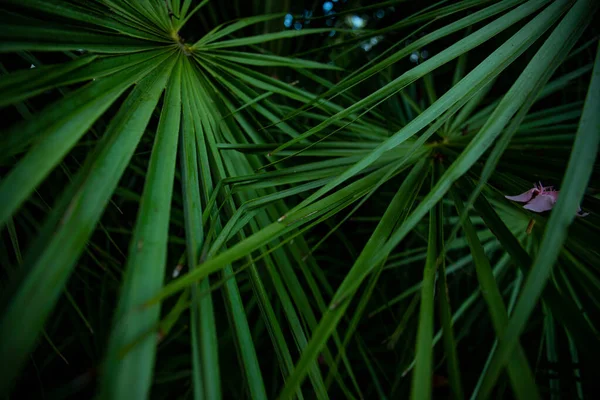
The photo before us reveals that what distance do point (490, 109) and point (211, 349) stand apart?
750 millimetres

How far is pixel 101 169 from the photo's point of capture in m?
0.28

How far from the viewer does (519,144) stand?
0.63 meters

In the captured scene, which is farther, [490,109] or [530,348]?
[530,348]

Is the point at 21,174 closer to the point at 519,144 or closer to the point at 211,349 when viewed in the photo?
the point at 211,349

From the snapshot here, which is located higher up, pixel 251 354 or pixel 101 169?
pixel 101 169

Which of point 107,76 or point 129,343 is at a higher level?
point 107,76

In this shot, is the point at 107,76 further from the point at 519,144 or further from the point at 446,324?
the point at 519,144

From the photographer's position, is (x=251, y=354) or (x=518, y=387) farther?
(x=251, y=354)

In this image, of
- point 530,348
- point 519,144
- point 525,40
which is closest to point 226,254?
point 525,40

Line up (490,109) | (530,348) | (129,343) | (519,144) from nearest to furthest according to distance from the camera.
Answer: (129,343)
(519,144)
(490,109)
(530,348)

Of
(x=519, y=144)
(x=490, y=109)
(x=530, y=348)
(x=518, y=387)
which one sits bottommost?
(x=530, y=348)

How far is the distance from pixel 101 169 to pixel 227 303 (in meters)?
0.20

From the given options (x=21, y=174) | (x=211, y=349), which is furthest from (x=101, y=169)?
(x=211, y=349)

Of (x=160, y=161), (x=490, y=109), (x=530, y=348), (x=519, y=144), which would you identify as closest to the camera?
(x=160, y=161)
